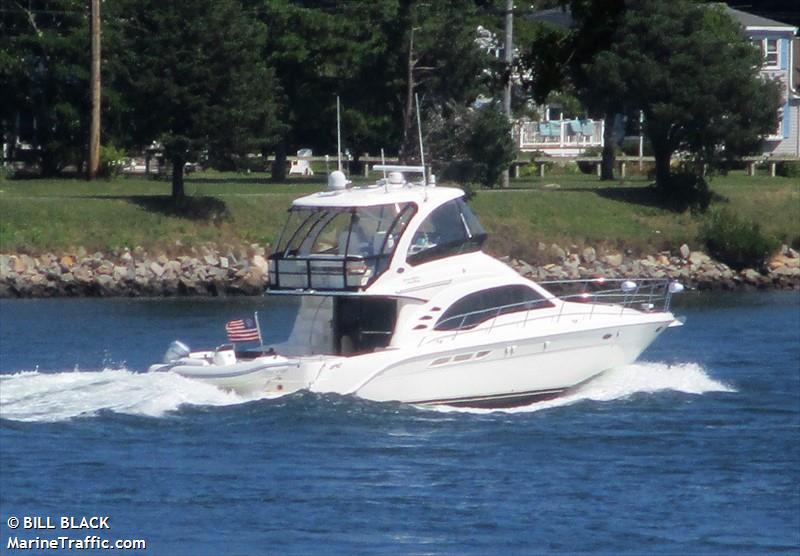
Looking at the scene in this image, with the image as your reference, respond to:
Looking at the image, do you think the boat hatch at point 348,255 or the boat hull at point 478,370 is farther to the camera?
the boat hatch at point 348,255

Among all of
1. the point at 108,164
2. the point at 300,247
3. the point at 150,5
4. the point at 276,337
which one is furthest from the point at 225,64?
the point at 300,247

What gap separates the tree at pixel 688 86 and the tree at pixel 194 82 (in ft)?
34.5

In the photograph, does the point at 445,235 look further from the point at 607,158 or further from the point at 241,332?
the point at 607,158

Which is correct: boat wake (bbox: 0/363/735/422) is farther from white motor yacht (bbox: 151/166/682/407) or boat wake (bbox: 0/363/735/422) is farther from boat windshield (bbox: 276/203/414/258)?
boat windshield (bbox: 276/203/414/258)

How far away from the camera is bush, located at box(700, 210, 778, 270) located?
A: 48.1 m

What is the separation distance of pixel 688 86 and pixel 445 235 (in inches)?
1130

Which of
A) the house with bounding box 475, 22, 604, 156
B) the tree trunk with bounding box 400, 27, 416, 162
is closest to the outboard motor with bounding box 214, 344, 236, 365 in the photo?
the tree trunk with bounding box 400, 27, 416, 162

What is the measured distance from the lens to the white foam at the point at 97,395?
2039 cm

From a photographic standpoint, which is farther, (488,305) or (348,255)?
(488,305)

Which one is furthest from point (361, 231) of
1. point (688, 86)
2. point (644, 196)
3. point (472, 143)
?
point (644, 196)

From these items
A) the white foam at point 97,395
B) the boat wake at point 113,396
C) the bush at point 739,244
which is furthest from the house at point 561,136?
the white foam at point 97,395

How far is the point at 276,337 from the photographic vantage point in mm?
31562

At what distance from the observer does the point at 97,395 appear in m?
20.9

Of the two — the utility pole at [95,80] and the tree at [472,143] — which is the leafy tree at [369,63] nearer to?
the tree at [472,143]
